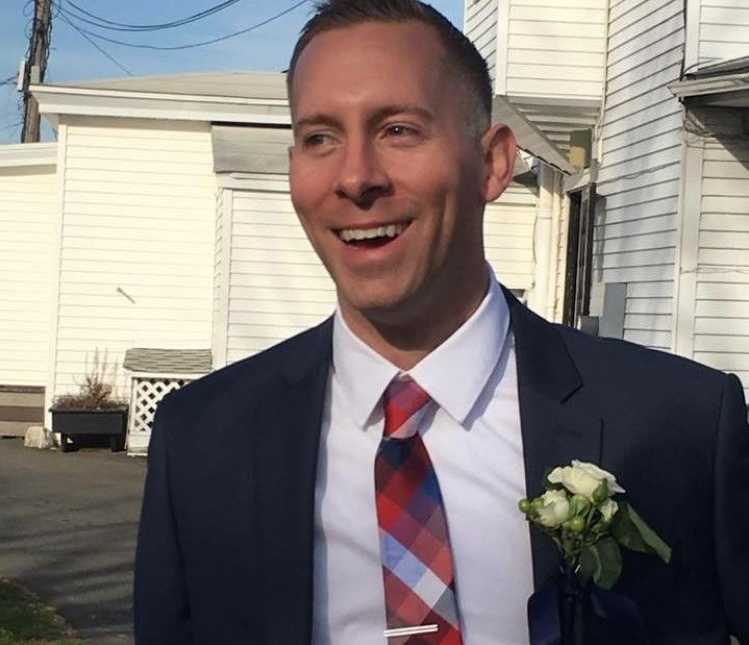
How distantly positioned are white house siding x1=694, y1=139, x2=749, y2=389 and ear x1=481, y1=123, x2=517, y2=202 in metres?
9.81

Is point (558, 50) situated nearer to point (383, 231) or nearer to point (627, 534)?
point (383, 231)

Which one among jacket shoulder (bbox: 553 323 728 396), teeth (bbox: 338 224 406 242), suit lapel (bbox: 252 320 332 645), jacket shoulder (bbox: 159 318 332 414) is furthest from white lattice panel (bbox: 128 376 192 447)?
teeth (bbox: 338 224 406 242)

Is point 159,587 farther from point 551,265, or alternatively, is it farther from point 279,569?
point 551,265

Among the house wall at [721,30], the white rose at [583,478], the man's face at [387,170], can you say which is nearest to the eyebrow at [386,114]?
the man's face at [387,170]

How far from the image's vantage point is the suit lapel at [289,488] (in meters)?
2.12

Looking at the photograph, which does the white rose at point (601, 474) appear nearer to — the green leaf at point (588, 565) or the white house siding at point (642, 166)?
the green leaf at point (588, 565)

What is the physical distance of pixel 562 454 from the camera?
2.12 m

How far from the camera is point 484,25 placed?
1575cm

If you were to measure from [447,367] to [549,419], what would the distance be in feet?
0.59

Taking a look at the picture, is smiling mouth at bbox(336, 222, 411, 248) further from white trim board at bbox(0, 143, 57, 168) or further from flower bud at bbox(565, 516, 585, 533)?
white trim board at bbox(0, 143, 57, 168)

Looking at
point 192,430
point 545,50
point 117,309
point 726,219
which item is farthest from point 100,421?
point 192,430

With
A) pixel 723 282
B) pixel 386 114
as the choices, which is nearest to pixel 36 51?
pixel 723 282

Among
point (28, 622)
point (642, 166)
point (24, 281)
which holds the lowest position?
point (28, 622)

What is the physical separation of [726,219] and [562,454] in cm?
1011
